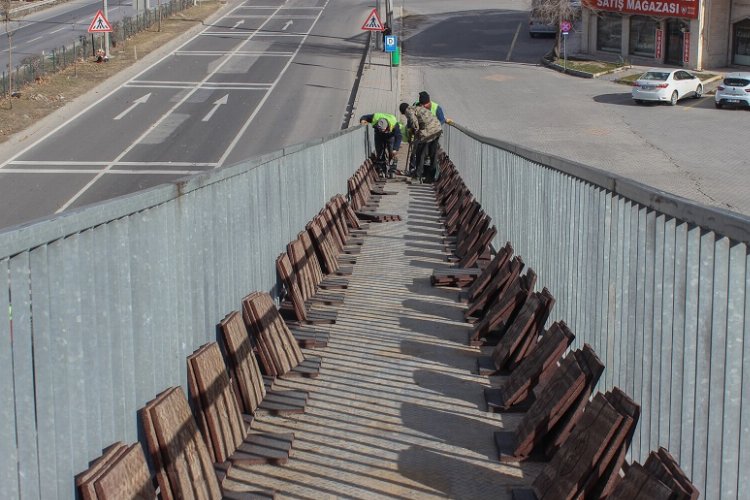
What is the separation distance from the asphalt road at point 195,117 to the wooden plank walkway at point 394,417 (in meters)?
15.6

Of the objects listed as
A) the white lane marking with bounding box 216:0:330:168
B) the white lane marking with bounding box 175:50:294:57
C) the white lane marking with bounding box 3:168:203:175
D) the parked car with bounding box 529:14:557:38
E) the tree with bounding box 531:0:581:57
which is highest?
the tree with bounding box 531:0:581:57

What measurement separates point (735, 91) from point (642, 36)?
50.3ft

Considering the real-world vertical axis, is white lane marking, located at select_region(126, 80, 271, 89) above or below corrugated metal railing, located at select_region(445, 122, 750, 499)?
below

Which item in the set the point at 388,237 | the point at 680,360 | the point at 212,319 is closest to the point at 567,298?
the point at 212,319

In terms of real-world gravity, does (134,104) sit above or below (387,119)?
below

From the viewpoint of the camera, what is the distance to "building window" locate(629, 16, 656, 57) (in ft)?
188

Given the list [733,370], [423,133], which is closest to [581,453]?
[733,370]

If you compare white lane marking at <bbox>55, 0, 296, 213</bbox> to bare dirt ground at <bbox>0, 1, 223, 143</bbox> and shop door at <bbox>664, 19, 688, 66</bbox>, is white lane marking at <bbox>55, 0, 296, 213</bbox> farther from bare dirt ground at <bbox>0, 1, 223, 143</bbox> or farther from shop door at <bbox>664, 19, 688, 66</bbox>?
shop door at <bbox>664, 19, 688, 66</bbox>

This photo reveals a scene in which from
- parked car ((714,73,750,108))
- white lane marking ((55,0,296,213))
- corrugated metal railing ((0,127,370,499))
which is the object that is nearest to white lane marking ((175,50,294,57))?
white lane marking ((55,0,296,213))

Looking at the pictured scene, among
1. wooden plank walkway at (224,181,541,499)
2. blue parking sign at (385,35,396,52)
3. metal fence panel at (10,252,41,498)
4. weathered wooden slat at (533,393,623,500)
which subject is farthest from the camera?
blue parking sign at (385,35,396,52)

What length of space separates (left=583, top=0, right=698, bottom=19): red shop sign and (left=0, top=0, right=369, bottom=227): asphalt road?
45.4 ft

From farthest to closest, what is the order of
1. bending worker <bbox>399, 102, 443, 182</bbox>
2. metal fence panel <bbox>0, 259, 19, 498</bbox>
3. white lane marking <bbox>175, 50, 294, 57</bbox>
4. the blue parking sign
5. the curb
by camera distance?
the curb < white lane marking <bbox>175, 50, 294, 57</bbox> < the blue parking sign < bending worker <bbox>399, 102, 443, 182</bbox> < metal fence panel <bbox>0, 259, 19, 498</bbox>

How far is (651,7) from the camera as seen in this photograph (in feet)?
180

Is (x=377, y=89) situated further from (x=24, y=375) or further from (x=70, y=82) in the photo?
(x=24, y=375)
